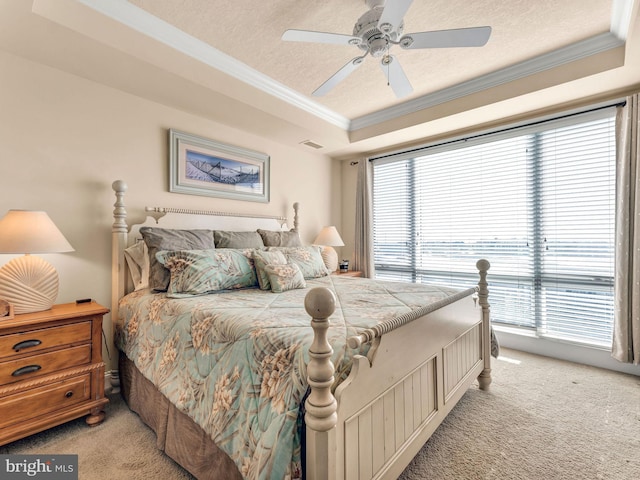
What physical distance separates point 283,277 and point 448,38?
5.80 ft

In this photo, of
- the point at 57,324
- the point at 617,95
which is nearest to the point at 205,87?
the point at 57,324

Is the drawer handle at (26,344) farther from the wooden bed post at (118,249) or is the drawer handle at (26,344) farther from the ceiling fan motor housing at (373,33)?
the ceiling fan motor housing at (373,33)

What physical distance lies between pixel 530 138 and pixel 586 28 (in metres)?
1.12

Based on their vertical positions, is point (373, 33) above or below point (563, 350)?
above

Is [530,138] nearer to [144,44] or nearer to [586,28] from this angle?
[586,28]

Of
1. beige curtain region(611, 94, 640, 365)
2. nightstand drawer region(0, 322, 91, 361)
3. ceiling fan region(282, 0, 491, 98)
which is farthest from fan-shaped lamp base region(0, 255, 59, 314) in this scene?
beige curtain region(611, 94, 640, 365)

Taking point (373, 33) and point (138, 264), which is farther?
point (138, 264)

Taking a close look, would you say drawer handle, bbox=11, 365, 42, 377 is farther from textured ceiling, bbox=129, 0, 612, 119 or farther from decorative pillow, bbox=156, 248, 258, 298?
textured ceiling, bbox=129, 0, 612, 119

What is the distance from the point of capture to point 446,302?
1756mm

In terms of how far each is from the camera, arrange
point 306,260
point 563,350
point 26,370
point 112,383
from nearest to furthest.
→ point 26,370
point 112,383
point 306,260
point 563,350

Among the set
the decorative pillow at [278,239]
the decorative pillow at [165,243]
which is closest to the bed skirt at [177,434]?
the decorative pillow at [165,243]

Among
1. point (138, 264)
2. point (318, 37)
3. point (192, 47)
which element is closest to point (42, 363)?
point (138, 264)

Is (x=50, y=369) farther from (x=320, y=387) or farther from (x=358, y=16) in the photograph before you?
(x=358, y=16)

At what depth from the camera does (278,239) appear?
3117 millimetres
